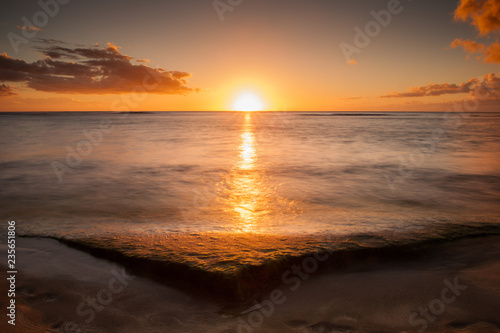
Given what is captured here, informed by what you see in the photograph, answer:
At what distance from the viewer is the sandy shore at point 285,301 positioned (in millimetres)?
2645

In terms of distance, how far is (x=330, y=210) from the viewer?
259 inches

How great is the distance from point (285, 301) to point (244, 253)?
34.2 inches

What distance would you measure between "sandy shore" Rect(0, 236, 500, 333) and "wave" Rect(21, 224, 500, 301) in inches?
5.3

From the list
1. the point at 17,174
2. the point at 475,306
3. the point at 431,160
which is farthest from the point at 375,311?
the point at 431,160

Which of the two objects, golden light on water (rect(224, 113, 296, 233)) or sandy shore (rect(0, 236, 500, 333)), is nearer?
sandy shore (rect(0, 236, 500, 333))

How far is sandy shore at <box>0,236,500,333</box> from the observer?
2.64m

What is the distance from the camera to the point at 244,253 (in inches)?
149

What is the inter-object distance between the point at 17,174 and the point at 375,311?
12.5 metres

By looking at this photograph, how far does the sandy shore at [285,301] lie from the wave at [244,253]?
13cm

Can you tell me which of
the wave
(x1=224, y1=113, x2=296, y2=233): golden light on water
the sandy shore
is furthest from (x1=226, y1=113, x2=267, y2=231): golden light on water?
the sandy shore

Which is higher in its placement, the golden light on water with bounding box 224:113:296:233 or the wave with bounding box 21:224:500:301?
the wave with bounding box 21:224:500:301

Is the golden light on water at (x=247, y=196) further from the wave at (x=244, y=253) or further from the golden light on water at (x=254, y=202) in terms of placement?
the wave at (x=244, y=253)

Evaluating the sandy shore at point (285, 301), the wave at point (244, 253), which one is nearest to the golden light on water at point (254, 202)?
the wave at point (244, 253)

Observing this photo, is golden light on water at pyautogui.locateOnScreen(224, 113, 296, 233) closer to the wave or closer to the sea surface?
the sea surface
